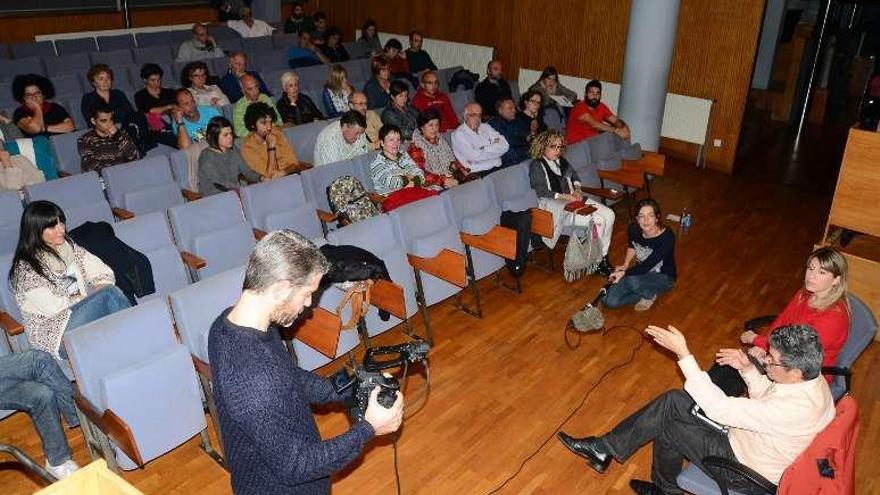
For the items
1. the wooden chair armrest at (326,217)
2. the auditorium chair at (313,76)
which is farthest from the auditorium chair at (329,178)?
the auditorium chair at (313,76)

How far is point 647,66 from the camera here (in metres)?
8.03

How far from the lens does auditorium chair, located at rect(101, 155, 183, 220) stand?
532 centimetres

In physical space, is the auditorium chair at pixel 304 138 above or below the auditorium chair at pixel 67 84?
below

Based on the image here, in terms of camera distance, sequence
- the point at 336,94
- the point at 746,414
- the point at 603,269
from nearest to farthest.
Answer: the point at 746,414
the point at 603,269
the point at 336,94

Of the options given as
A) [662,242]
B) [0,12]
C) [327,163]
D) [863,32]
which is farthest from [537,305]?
[863,32]

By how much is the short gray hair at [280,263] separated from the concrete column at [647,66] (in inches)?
275

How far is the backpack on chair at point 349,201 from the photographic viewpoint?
205 inches

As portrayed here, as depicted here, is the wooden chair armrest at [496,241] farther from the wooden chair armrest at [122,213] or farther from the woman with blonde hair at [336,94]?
the woman with blonde hair at [336,94]

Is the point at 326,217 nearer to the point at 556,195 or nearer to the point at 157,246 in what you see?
the point at 157,246

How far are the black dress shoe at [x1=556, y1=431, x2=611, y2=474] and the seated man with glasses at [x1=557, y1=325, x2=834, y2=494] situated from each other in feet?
0.67

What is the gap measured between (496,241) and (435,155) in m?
1.60

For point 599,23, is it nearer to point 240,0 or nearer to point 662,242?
point 662,242

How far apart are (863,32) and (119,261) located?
44.7 ft

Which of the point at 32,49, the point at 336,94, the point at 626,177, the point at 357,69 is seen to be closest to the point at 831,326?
the point at 626,177
